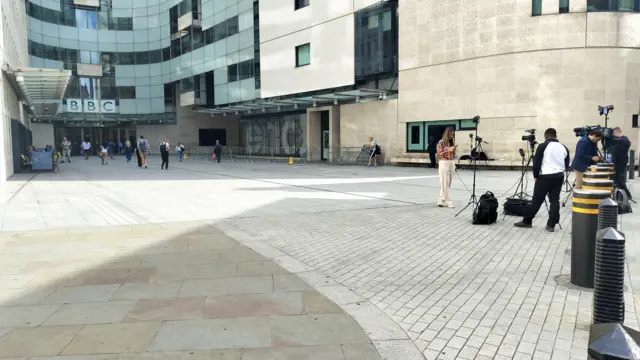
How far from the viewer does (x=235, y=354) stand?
3.37 metres

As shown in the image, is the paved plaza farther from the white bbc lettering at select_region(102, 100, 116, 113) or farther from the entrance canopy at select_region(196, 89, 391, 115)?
the white bbc lettering at select_region(102, 100, 116, 113)

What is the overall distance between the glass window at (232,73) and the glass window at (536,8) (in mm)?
23658

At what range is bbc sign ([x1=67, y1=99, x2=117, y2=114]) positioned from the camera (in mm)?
48594

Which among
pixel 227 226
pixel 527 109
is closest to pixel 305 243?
pixel 227 226

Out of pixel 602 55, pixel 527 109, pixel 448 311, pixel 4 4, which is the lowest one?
pixel 448 311

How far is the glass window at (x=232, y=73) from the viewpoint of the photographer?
37.9 m

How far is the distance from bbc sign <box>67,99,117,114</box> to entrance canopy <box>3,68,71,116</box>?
20.7m

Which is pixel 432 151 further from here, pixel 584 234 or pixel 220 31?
pixel 220 31

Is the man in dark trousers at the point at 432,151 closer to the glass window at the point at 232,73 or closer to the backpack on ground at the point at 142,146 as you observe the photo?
the backpack on ground at the point at 142,146

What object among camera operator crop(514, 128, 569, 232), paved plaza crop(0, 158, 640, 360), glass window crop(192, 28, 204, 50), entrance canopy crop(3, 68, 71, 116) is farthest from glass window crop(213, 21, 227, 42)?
camera operator crop(514, 128, 569, 232)

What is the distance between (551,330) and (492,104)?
773 inches

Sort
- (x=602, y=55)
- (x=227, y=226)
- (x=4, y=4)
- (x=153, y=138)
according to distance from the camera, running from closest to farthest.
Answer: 1. (x=227, y=226)
2. (x=602, y=55)
3. (x=4, y=4)
4. (x=153, y=138)

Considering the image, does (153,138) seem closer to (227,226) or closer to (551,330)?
(227,226)

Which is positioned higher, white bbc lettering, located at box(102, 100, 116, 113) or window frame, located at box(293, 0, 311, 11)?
window frame, located at box(293, 0, 311, 11)
